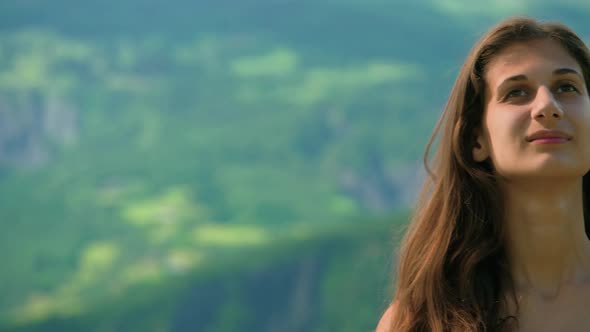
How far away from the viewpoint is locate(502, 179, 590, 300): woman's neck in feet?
6.33

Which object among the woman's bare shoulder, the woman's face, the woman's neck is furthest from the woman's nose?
the woman's bare shoulder

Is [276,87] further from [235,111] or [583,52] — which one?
[583,52]

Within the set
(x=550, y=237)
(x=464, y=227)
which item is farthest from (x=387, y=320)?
(x=550, y=237)

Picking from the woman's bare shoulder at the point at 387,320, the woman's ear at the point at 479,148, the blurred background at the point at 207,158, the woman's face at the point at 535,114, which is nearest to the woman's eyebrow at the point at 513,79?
the woman's face at the point at 535,114

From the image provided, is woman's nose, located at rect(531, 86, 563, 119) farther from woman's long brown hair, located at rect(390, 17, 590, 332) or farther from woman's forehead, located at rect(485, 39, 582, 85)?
woman's long brown hair, located at rect(390, 17, 590, 332)

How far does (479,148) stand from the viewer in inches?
81.9

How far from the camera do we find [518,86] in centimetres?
196

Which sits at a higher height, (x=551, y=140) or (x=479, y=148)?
(x=479, y=148)

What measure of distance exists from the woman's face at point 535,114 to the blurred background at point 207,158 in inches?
544

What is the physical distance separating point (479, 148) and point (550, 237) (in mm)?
268

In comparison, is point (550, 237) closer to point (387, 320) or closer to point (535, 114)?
point (535, 114)

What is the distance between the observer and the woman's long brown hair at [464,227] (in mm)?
2016

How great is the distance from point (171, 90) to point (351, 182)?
6.30 metres

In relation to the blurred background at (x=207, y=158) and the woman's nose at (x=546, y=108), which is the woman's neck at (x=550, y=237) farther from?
the blurred background at (x=207, y=158)
